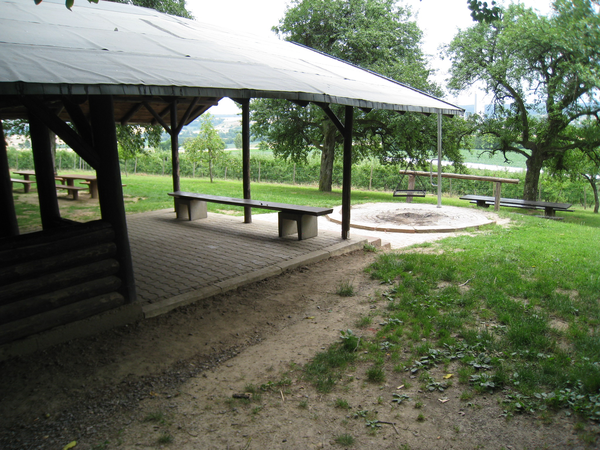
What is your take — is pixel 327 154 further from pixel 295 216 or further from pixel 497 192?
pixel 295 216

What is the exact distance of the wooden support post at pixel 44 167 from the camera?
6.06 m

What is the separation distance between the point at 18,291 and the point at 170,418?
1.67 m

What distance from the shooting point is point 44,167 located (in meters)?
6.19

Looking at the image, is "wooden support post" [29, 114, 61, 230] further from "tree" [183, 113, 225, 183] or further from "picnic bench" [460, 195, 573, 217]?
"tree" [183, 113, 225, 183]

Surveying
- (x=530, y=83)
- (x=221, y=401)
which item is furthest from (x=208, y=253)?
(x=530, y=83)

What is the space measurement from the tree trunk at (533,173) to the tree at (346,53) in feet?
16.1

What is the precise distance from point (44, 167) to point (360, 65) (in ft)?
43.9

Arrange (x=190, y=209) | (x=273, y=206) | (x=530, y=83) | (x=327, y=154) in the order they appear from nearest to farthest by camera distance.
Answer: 1. (x=273, y=206)
2. (x=190, y=209)
3. (x=530, y=83)
4. (x=327, y=154)

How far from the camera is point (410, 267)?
5.95 m

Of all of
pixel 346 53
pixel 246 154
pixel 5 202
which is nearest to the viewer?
pixel 5 202

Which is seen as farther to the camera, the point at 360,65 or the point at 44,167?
the point at 360,65

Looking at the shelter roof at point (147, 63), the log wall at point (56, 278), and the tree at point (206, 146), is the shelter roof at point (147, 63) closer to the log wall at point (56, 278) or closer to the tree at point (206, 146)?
the log wall at point (56, 278)

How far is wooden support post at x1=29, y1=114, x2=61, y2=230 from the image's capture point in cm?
606

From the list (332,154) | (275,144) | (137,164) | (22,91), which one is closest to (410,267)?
(22,91)
